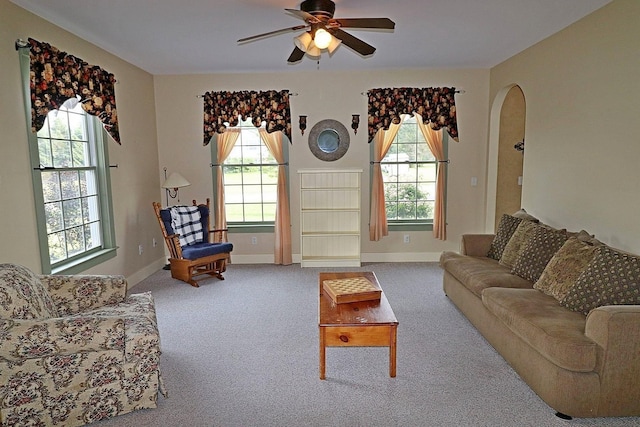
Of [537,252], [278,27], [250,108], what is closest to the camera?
[537,252]

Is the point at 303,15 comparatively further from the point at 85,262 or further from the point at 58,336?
the point at 85,262

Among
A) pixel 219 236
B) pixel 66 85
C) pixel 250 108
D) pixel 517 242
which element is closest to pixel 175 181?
pixel 219 236

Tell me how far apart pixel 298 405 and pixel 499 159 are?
442cm

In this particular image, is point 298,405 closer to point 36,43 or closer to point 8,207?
point 8,207

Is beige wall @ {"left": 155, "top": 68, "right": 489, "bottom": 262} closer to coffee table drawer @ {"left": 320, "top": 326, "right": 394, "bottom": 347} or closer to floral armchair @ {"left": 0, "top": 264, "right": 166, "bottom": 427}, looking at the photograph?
coffee table drawer @ {"left": 320, "top": 326, "right": 394, "bottom": 347}

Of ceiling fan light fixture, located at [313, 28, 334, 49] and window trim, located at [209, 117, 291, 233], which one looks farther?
window trim, located at [209, 117, 291, 233]

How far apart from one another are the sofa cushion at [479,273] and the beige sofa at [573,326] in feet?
0.05

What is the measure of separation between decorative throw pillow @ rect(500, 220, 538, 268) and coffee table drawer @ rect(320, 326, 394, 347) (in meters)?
1.75

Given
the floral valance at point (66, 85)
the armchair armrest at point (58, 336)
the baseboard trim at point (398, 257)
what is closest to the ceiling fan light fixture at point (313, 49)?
the floral valance at point (66, 85)

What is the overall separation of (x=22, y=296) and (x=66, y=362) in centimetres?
51

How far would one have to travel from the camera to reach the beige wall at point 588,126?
2.99m

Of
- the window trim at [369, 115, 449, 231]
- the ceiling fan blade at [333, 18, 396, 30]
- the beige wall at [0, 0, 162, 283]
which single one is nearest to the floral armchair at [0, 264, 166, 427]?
the beige wall at [0, 0, 162, 283]

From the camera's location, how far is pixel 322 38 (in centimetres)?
298

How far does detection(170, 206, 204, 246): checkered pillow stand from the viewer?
5.14 metres
